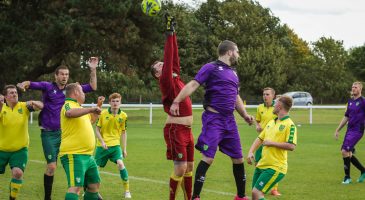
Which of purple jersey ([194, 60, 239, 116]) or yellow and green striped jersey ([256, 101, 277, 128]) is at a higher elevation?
purple jersey ([194, 60, 239, 116])

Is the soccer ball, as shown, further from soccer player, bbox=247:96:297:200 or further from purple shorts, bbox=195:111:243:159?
soccer player, bbox=247:96:297:200

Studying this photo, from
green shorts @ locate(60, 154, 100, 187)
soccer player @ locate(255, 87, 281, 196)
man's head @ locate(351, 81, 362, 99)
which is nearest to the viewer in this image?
green shorts @ locate(60, 154, 100, 187)

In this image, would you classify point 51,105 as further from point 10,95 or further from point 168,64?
point 168,64

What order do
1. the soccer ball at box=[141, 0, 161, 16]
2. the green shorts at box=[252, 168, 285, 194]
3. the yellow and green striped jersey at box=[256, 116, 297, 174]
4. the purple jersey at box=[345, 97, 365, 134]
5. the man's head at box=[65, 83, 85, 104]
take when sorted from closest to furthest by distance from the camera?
the man's head at box=[65, 83, 85, 104] → the green shorts at box=[252, 168, 285, 194] → the yellow and green striped jersey at box=[256, 116, 297, 174] → the soccer ball at box=[141, 0, 161, 16] → the purple jersey at box=[345, 97, 365, 134]

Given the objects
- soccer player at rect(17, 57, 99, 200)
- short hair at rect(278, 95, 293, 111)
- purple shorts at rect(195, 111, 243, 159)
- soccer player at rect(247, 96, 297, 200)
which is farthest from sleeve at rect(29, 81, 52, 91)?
short hair at rect(278, 95, 293, 111)

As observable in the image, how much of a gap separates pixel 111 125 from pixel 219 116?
13.8ft

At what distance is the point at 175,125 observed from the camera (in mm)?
8961

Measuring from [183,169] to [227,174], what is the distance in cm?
595

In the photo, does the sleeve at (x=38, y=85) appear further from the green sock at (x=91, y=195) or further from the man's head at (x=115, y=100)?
the green sock at (x=91, y=195)

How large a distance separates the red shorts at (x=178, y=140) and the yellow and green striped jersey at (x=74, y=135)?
1.19m

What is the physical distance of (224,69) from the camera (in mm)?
8656

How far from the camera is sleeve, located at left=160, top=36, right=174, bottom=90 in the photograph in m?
8.59

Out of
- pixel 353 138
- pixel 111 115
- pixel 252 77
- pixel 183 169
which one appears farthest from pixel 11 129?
pixel 252 77

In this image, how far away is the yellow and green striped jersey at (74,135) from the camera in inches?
325
